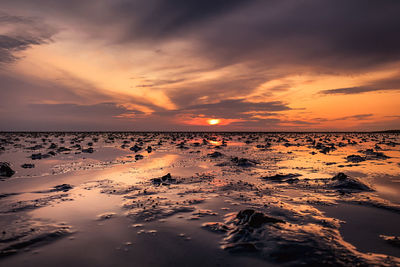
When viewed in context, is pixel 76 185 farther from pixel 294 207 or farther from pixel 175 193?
pixel 294 207

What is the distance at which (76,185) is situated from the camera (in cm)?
1195

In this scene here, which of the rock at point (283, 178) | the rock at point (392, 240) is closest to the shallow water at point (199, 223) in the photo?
the rock at point (392, 240)

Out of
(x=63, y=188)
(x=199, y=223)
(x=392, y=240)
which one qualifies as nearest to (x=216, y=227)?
(x=199, y=223)

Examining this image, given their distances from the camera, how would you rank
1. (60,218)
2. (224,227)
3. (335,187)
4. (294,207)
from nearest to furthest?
→ (224,227), (60,218), (294,207), (335,187)

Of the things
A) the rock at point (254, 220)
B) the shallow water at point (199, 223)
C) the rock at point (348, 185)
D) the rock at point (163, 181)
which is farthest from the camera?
the rock at point (163, 181)

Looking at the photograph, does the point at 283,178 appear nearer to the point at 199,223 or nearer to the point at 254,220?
the point at 254,220

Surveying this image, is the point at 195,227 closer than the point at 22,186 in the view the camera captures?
Yes

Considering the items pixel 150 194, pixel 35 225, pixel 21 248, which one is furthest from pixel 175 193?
pixel 21 248

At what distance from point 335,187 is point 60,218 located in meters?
11.9

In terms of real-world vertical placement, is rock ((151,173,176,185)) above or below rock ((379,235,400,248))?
below

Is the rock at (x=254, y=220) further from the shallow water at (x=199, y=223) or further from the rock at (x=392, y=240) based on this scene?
the rock at (x=392, y=240)

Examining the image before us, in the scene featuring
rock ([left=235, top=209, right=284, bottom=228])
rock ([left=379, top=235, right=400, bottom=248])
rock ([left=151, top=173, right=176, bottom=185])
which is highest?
rock ([left=235, top=209, right=284, bottom=228])

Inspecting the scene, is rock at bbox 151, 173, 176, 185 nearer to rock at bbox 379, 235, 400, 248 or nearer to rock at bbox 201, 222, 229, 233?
rock at bbox 201, 222, 229, 233

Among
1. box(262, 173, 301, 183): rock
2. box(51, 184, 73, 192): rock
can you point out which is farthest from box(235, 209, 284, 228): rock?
box(51, 184, 73, 192): rock
